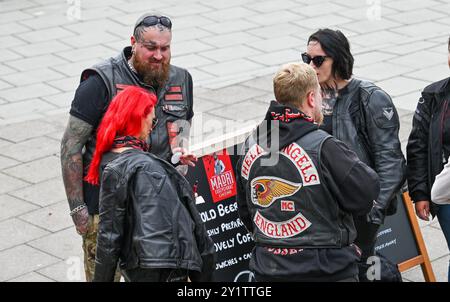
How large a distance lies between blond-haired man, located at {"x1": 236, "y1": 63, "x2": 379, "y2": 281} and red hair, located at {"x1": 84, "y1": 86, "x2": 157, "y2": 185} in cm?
59

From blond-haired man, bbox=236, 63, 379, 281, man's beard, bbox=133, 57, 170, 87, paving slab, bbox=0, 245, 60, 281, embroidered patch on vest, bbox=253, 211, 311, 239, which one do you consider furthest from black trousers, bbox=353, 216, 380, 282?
paving slab, bbox=0, 245, 60, 281

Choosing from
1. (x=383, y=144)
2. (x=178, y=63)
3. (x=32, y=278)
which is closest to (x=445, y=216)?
(x=383, y=144)

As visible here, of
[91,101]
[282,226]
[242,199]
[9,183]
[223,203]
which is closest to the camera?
[282,226]

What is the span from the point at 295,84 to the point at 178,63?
6.30 meters

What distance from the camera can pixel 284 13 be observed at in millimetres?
12734

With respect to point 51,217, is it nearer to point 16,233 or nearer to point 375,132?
point 16,233

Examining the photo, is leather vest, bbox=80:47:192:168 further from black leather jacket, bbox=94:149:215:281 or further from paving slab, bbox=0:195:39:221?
paving slab, bbox=0:195:39:221

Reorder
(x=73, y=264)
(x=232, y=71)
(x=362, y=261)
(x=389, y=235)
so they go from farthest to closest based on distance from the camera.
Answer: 1. (x=232, y=71)
2. (x=73, y=264)
3. (x=389, y=235)
4. (x=362, y=261)

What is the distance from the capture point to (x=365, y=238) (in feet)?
17.3

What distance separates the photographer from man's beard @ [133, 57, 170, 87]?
5250 mm

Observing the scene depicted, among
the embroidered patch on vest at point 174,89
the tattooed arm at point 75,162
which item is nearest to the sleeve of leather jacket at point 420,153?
the embroidered patch on vest at point 174,89
